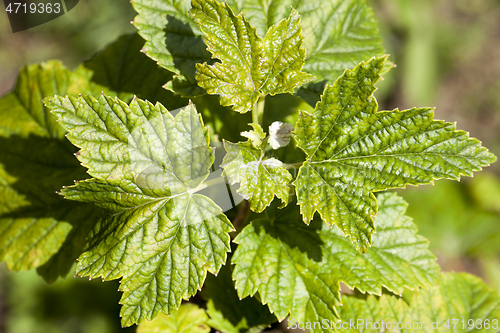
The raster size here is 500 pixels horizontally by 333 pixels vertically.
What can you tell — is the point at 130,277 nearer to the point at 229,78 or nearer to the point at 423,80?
the point at 229,78

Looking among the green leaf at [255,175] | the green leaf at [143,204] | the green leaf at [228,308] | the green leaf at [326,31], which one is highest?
the green leaf at [326,31]

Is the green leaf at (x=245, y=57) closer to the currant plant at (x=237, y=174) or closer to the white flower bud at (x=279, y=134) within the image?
the currant plant at (x=237, y=174)

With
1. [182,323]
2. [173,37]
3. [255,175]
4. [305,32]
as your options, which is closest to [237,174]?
[255,175]

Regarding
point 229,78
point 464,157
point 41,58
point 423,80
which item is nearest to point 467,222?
point 423,80

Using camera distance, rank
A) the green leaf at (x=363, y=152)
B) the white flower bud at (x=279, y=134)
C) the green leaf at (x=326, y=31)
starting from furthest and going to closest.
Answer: the green leaf at (x=326, y=31), the white flower bud at (x=279, y=134), the green leaf at (x=363, y=152)

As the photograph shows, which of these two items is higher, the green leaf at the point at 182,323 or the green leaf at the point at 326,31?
the green leaf at the point at 326,31

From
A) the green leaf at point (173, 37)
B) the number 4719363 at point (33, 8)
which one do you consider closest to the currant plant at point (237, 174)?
the green leaf at point (173, 37)

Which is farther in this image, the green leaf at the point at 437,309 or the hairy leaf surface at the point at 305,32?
the green leaf at the point at 437,309

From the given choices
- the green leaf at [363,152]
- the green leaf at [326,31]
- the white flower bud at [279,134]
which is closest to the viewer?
the green leaf at [363,152]
